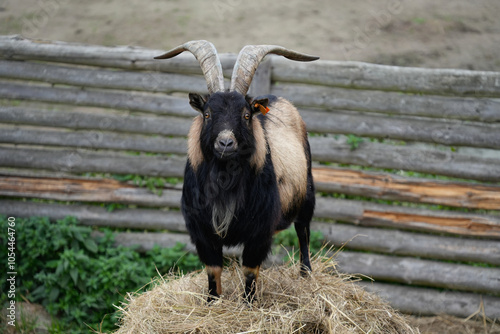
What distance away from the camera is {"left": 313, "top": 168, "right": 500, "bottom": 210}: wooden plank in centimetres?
639

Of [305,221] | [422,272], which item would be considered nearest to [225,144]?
[305,221]

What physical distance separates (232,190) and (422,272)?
379 centimetres

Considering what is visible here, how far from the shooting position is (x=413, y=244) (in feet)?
21.6

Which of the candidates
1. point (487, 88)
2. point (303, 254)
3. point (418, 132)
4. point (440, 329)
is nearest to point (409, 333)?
point (303, 254)

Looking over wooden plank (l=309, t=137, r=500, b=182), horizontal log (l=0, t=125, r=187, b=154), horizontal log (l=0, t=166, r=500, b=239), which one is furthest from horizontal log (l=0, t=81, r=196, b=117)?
wooden plank (l=309, t=137, r=500, b=182)

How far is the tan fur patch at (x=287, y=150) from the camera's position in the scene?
442cm

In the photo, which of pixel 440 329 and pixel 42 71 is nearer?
pixel 440 329

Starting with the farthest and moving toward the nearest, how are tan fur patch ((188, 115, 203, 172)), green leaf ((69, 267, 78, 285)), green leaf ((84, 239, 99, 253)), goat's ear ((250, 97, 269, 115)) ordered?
green leaf ((84, 239, 99, 253))
green leaf ((69, 267, 78, 285))
tan fur patch ((188, 115, 203, 172))
goat's ear ((250, 97, 269, 115))

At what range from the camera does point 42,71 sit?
6.81 meters

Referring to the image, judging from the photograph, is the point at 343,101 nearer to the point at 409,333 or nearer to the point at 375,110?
the point at 375,110

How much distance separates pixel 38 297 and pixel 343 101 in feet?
15.9

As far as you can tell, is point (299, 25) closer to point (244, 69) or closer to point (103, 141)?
point (103, 141)

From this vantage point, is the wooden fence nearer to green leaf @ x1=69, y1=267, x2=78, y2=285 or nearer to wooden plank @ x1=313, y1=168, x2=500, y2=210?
wooden plank @ x1=313, y1=168, x2=500, y2=210

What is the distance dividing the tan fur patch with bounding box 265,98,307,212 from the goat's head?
0.59m
